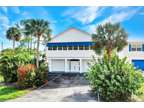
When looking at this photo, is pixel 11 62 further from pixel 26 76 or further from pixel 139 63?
pixel 139 63

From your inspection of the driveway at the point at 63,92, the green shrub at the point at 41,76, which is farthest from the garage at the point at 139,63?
the green shrub at the point at 41,76

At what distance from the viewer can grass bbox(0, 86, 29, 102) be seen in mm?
13156

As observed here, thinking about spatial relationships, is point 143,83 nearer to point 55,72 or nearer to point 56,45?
point 55,72

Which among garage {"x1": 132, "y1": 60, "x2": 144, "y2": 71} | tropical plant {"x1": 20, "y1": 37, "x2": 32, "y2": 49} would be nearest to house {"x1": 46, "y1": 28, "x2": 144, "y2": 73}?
tropical plant {"x1": 20, "y1": 37, "x2": 32, "y2": 49}

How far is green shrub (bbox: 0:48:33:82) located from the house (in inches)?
54.2

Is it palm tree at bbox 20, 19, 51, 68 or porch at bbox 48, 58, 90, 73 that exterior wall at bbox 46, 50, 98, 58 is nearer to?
porch at bbox 48, 58, 90, 73

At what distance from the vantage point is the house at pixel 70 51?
1658 cm

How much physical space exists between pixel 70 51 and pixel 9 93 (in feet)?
15.8

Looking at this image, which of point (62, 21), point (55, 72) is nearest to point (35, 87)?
point (55, 72)

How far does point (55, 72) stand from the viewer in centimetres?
1684

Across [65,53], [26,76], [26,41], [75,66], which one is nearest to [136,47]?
[75,66]

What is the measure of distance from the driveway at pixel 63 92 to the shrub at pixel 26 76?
0.75m

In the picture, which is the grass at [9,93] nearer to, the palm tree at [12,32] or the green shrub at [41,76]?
the green shrub at [41,76]
